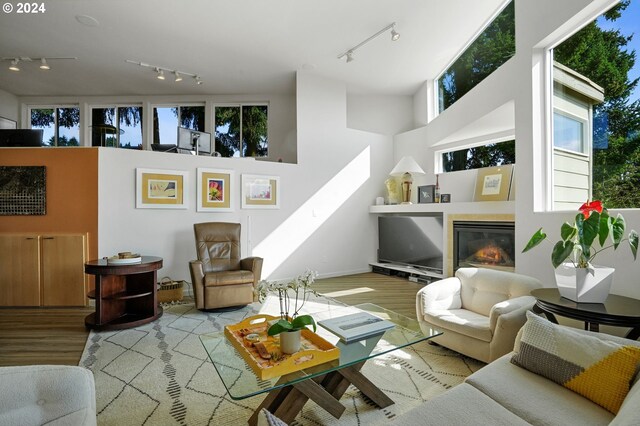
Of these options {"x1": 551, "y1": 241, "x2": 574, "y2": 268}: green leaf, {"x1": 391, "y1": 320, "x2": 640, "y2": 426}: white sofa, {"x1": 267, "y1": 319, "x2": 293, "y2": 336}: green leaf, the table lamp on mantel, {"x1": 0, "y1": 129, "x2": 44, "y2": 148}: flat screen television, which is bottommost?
{"x1": 391, "y1": 320, "x2": 640, "y2": 426}: white sofa

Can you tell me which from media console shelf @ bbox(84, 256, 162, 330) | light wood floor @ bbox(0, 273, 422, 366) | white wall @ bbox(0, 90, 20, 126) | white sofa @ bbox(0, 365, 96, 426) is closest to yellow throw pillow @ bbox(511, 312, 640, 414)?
white sofa @ bbox(0, 365, 96, 426)

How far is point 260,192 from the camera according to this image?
5473 mm

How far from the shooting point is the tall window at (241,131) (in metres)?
6.82

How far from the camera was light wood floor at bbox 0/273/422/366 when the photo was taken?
2.83 m

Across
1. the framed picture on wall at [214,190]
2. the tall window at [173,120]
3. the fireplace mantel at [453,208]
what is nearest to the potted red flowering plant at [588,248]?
the fireplace mantel at [453,208]

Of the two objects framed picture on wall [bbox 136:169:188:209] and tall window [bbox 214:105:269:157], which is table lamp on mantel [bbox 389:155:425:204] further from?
framed picture on wall [bbox 136:169:188:209]

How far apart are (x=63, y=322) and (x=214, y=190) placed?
2.45m

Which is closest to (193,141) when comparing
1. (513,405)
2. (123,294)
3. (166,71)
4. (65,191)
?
(166,71)

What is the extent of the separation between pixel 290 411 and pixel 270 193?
13.5ft

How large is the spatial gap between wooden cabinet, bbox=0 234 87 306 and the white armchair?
4.22 metres

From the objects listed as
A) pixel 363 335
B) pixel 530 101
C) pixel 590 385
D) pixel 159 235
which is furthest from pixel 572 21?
pixel 159 235

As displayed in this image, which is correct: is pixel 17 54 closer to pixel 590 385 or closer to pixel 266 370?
pixel 266 370

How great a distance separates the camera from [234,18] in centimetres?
428

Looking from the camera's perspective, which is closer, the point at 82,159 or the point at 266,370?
the point at 266,370
